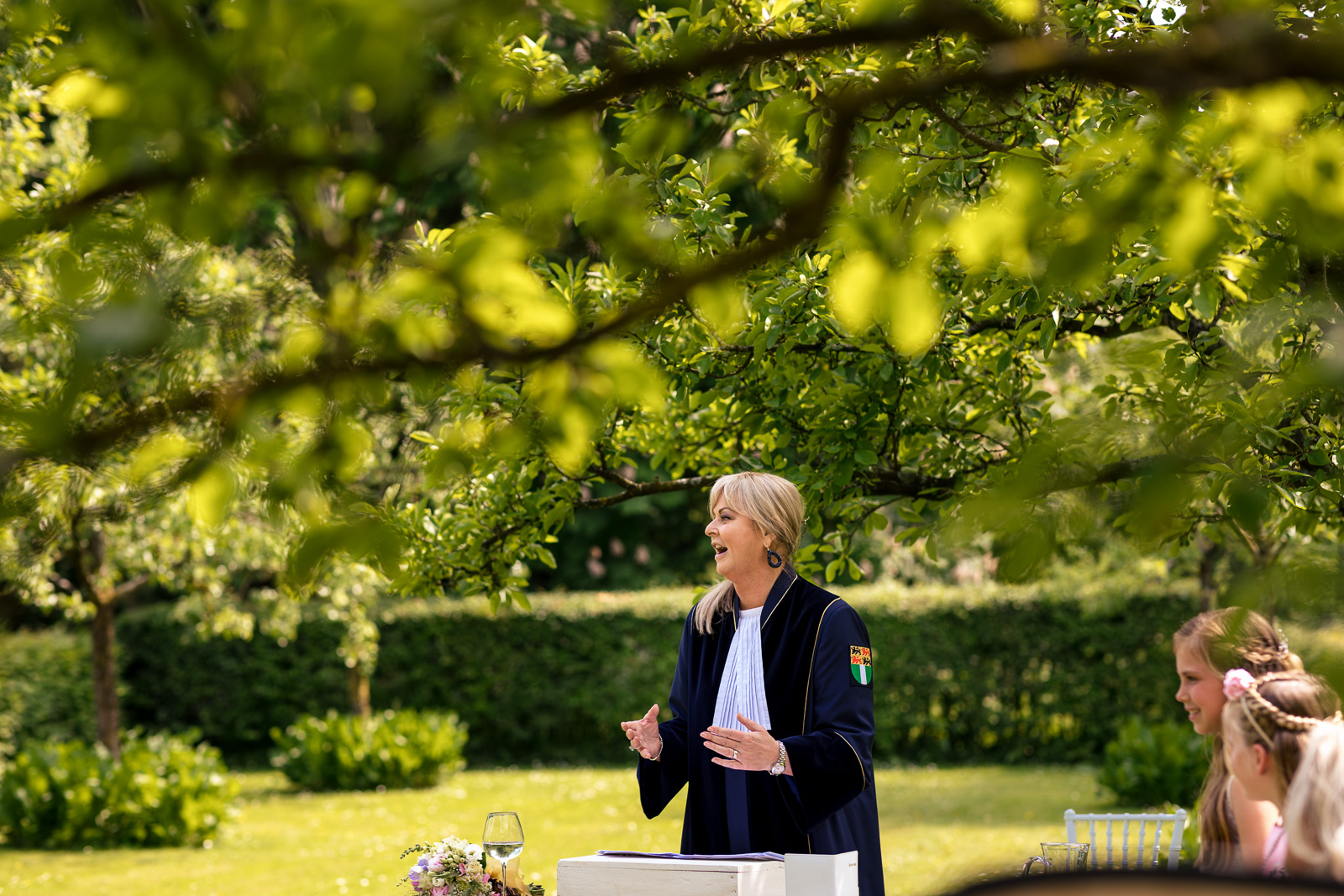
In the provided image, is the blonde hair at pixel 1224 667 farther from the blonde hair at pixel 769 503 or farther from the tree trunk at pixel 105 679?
the tree trunk at pixel 105 679

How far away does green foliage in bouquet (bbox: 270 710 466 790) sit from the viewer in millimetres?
13016

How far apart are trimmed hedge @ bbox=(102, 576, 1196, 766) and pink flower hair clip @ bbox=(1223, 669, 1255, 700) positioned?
11.3 m

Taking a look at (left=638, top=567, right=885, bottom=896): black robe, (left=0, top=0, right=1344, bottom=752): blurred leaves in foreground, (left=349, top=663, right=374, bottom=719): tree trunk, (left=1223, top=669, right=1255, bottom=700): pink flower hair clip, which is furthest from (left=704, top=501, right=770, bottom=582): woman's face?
(left=349, top=663, right=374, bottom=719): tree trunk

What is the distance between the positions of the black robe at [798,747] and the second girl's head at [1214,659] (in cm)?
90

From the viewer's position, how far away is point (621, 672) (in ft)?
50.4

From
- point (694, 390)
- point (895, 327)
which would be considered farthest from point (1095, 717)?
point (895, 327)

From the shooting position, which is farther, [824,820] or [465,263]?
[824,820]

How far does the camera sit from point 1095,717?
14062mm

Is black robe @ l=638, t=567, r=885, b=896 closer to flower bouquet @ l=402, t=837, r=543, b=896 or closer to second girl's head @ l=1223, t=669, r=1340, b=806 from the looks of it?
flower bouquet @ l=402, t=837, r=543, b=896

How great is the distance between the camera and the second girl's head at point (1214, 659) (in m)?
3.10

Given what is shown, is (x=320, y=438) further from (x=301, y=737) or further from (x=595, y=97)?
(x=301, y=737)

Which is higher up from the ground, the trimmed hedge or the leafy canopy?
the leafy canopy

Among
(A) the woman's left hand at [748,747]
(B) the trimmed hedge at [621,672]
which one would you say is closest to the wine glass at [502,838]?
(A) the woman's left hand at [748,747]

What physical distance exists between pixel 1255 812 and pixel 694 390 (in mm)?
2348
